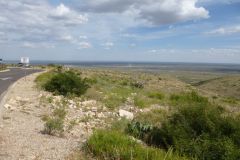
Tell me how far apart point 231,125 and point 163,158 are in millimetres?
3404

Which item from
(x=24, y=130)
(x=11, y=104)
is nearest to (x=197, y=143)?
(x=24, y=130)

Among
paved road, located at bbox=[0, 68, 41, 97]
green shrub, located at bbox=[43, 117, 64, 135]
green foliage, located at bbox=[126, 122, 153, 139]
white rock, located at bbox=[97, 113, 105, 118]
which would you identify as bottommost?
white rock, located at bbox=[97, 113, 105, 118]

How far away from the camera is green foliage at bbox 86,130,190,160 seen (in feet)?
24.9

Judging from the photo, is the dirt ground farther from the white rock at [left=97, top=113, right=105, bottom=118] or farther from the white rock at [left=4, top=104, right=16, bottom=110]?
the white rock at [left=97, top=113, right=105, bottom=118]

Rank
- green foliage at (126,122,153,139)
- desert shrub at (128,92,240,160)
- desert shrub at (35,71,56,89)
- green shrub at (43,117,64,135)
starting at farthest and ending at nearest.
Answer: desert shrub at (35,71,56,89) → green foliage at (126,122,153,139) → green shrub at (43,117,64,135) → desert shrub at (128,92,240,160)

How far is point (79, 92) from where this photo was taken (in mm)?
22922

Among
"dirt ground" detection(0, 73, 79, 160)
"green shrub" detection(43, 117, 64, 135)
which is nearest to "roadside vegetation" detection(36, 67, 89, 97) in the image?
"dirt ground" detection(0, 73, 79, 160)

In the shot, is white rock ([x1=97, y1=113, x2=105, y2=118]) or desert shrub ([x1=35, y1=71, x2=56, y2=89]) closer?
white rock ([x1=97, y1=113, x2=105, y2=118])

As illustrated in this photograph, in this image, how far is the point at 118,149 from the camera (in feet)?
25.6

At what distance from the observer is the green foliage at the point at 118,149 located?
24.9ft

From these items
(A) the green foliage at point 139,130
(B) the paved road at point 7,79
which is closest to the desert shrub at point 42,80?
(B) the paved road at point 7,79

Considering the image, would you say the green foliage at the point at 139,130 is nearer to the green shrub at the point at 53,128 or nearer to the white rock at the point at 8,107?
the green shrub at the point at 53,128

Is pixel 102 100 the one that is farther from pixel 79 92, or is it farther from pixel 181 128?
pixel 181 128

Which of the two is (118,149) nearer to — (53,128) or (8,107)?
(53,128)
